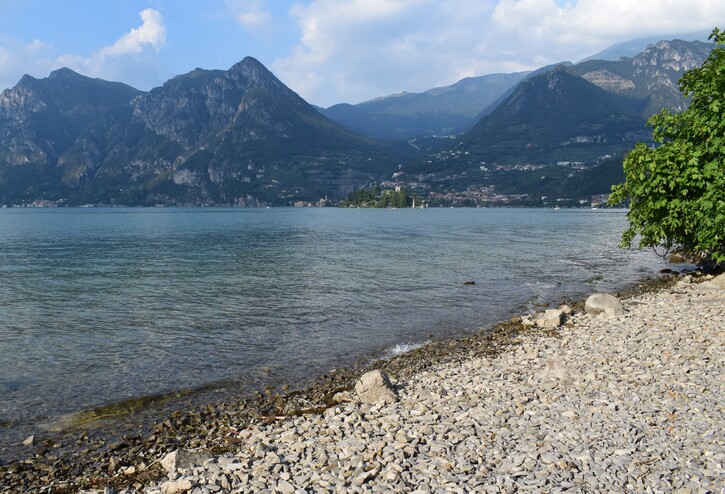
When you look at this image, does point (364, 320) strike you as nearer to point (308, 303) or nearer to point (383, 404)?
point (308, 303)

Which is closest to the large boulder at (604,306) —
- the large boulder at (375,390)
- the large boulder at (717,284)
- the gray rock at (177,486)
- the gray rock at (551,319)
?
the gray rock at (551,319)

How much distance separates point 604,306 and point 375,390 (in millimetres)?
18154

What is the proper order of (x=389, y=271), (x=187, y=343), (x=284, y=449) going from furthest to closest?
1. (x=389, y=271)
2. (x=187, y=343)
3. (x=284, y=449)

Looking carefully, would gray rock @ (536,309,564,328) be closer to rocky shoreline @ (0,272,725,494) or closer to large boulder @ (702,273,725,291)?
rocky shoreline @ (0,272,725,494)

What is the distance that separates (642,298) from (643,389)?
20.5 metres

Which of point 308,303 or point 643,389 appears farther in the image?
point 308,303

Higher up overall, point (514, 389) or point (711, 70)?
point (711, 70)

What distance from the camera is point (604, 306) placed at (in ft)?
90.6

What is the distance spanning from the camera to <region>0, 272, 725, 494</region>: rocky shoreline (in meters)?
10.2

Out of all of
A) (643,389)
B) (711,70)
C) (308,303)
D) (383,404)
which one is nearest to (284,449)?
(383,404)

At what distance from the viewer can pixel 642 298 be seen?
106 feet

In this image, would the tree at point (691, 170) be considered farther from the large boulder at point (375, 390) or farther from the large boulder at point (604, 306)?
the large boulder at point (375, 390)

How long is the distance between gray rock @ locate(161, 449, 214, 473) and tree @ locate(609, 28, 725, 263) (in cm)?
3004

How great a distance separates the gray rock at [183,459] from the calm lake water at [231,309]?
6.36 meters
